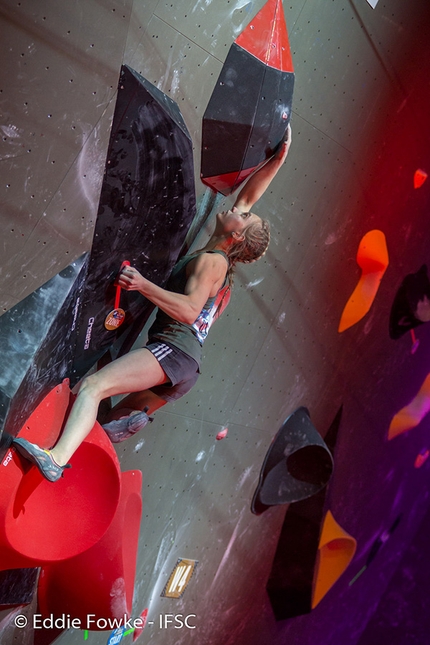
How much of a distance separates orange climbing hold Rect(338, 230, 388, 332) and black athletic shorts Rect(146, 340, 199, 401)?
1.45 meters

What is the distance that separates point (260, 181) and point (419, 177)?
1.38m

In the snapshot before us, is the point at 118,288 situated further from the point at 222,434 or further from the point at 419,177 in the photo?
the point at 419,177

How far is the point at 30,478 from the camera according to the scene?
85.2 inches

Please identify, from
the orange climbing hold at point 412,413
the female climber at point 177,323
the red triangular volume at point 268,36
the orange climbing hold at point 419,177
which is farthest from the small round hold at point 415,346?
the red triangular volume at point 268,36

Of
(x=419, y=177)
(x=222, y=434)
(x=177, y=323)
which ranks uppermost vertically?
(x=419, y=177)

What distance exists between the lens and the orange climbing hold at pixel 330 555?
4.60 m

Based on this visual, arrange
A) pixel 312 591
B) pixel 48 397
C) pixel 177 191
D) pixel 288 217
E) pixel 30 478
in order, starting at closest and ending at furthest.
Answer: pixel 30 478, pixel 48 397, pixel 177 191, pixel 288 217, pixel 312 591

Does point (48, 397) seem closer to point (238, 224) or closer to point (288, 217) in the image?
point (238, 224)

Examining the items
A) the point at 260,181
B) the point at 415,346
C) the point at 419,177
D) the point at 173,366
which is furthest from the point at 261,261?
the point at 415,346

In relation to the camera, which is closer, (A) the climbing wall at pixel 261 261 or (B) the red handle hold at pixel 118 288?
(A) the climbing wall at pixel 261 261

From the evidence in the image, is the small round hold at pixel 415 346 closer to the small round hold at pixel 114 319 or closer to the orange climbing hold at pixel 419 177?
the orange climbing hold at pixel 419 177

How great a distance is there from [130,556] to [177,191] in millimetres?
1610

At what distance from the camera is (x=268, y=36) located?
2680mm

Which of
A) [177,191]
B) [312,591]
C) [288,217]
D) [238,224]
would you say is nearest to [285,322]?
[288,217]
